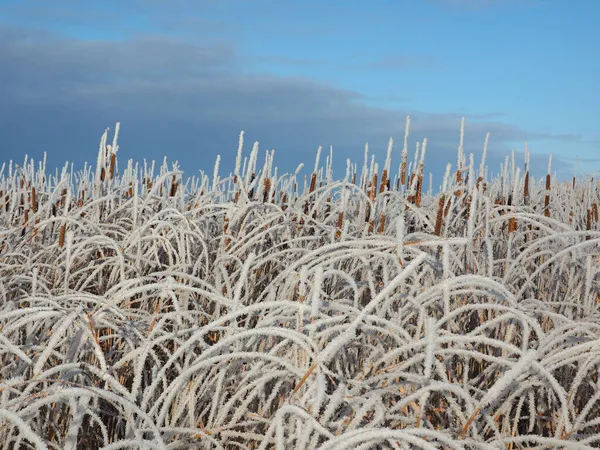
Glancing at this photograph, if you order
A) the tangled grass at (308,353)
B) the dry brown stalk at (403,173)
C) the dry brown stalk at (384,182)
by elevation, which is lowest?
the tangled grass at (308,353)

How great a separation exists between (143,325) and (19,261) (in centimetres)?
163

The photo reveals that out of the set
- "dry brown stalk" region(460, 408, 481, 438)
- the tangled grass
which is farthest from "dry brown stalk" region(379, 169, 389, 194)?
"dry brown stalk" region(460, 408, 481, 438)

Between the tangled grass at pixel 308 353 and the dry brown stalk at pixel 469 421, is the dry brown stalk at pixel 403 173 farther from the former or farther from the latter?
the dry brown stalk at pixel 469 421

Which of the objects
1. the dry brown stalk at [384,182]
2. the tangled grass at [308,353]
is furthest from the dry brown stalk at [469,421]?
the dry brown stalk at [384,182]

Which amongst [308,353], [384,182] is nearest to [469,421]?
[308,353]

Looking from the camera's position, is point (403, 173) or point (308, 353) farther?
point (403, 173)

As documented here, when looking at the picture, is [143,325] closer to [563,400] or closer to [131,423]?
[131,423]

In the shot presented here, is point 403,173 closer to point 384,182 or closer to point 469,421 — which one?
point 384,182

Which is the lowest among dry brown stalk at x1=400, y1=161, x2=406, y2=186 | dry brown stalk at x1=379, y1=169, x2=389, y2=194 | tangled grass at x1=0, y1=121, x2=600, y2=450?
tangled grass at x1=0, y1=121, x2=600, y2=450

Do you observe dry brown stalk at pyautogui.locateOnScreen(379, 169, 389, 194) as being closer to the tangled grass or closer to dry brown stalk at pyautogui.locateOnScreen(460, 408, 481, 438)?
the tangled grass

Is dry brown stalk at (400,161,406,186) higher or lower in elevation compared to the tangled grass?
higher

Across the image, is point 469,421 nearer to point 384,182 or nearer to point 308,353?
point 308,353

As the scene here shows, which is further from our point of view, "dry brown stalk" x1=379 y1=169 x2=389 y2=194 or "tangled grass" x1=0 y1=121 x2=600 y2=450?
"dry brown stalk" x1=379 y1=169 x2=389 y2=194

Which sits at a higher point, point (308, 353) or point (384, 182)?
point (384, 182)
